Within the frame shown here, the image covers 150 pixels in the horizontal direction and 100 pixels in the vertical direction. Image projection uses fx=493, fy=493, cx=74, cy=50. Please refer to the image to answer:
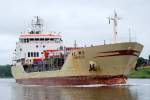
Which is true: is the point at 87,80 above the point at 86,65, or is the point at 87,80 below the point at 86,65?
below

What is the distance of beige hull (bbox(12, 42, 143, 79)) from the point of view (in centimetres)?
5178

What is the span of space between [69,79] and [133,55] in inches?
321

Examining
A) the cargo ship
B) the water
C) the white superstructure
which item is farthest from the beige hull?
the white superstructure

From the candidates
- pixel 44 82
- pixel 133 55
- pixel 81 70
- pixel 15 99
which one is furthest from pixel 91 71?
pixel 15 99

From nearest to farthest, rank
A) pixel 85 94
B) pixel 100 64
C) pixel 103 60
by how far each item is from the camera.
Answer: pixel 85 94 < pixel 103 60 < pixel 100 64

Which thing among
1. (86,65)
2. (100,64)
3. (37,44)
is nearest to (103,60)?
(100,64)

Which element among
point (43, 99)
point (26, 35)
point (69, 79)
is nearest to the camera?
point (43, 99)

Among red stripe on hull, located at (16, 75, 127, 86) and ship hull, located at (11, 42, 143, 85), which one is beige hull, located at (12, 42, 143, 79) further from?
red stripe on hull, located at (16, 75, 127, 86)

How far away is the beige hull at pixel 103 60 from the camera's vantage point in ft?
170

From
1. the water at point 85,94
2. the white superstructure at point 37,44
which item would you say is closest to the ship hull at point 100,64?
the water at point 85,94

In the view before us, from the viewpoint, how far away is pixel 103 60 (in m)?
52.4

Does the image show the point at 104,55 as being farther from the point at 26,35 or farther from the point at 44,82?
the point at 26,35

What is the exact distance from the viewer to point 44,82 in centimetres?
6259

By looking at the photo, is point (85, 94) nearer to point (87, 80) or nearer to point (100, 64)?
point (100, 64)
